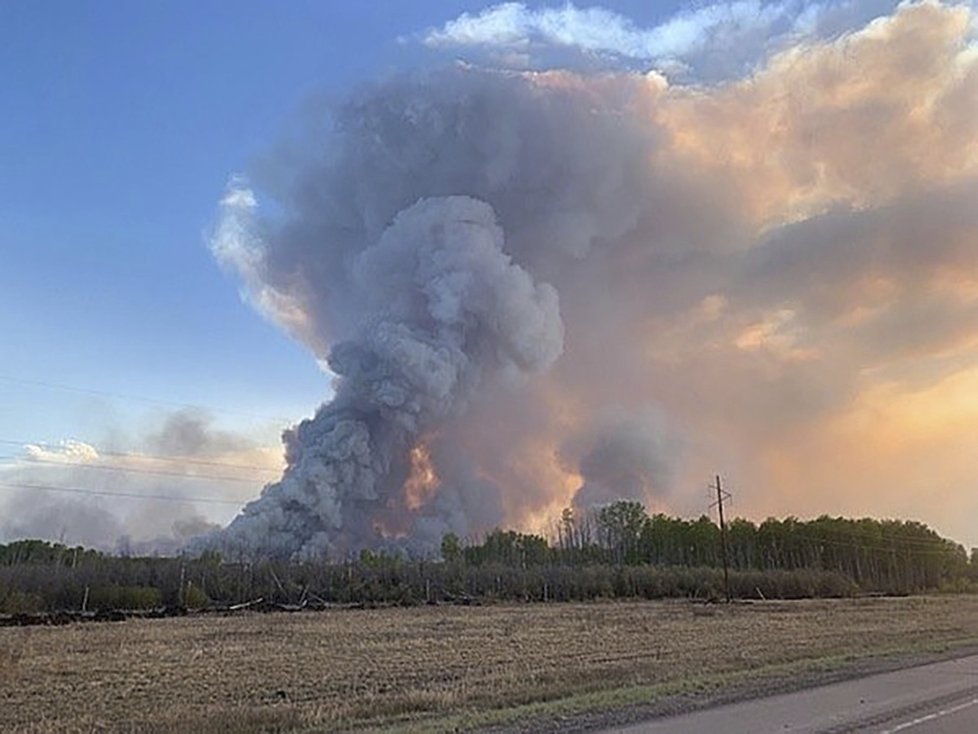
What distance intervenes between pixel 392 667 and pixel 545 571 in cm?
7233

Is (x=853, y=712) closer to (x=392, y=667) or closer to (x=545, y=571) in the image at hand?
(x=392, y=667)

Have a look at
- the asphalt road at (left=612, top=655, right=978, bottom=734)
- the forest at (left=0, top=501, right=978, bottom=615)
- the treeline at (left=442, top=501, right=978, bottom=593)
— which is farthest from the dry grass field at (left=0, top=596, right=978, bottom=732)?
the treeline at (left=442, top=501, right=978, bottom=593)

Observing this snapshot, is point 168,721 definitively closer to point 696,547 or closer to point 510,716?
point 510,716

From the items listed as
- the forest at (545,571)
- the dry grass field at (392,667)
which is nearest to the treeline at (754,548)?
the forest at (545,571)

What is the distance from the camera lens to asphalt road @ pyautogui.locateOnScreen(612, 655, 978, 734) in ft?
40.3

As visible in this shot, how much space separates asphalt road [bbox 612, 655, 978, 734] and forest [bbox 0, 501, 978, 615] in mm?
55834

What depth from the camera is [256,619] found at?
55.8 meters

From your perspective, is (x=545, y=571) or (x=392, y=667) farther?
(x=545, y=571)

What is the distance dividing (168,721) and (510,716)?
5.65 m

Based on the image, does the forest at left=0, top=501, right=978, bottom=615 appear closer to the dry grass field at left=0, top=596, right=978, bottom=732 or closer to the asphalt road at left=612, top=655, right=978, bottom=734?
the dry grass field at left=0, top=596, right=978, bottom=732

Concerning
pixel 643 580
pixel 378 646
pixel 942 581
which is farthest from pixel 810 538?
pixel 378 646

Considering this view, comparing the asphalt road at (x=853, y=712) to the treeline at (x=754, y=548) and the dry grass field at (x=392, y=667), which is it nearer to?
the dry grass field at (x=392, y=667)

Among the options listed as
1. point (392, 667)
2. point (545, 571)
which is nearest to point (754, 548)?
point (545, 571)

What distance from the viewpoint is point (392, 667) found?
2542cm
